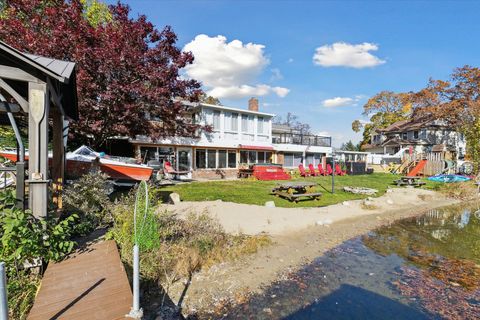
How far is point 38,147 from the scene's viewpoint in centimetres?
427

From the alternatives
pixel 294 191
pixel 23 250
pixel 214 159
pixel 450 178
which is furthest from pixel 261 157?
pixel 23 250

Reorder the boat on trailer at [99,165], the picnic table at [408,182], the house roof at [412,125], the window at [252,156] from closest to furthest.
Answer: the boat on trailer at [99,165], the picnic table at [408,182], the window at [252,156], the house roof at [412,125]

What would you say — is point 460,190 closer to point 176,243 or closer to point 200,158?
point 200,158

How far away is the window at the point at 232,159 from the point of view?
24.3 meters

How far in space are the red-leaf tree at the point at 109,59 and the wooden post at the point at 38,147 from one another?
8668 mm

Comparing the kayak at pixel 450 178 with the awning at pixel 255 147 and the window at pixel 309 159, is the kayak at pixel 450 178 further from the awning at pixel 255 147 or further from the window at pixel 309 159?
the awning at pixel 255 147

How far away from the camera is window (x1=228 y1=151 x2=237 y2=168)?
24.3 metres

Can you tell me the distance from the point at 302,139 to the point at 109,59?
21.9 meters

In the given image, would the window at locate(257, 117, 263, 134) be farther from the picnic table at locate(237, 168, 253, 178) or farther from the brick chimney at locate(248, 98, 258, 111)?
the picnic table at locate(237, 168, 253, 178)

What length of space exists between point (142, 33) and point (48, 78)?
430 inches

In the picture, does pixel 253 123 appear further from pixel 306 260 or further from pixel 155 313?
pixel 155 313

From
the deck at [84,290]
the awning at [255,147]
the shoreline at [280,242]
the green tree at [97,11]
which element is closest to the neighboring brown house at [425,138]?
the awning at [255,147]

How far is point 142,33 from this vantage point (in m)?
14.0

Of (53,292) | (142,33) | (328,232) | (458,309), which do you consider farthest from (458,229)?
(142,33)
